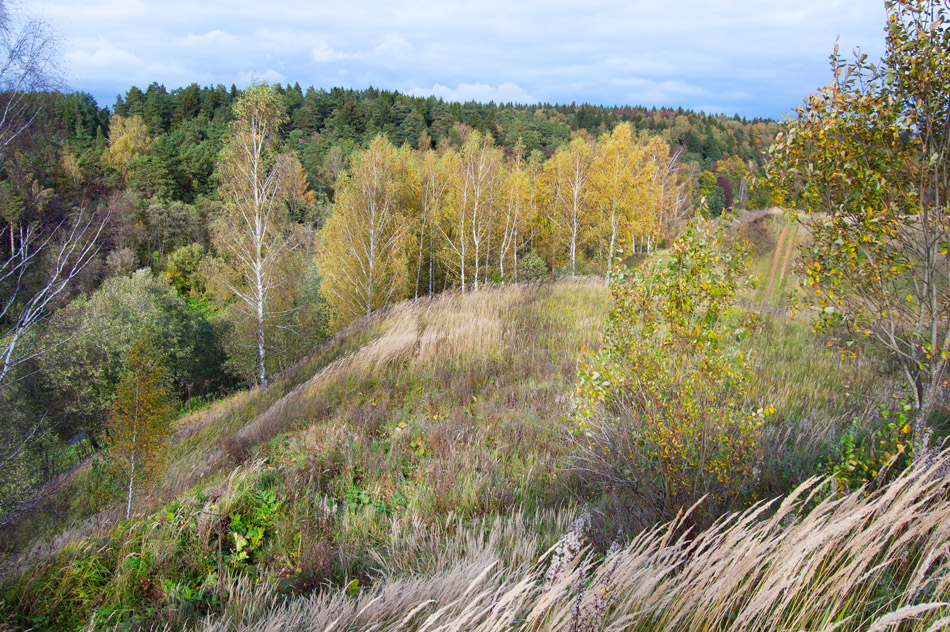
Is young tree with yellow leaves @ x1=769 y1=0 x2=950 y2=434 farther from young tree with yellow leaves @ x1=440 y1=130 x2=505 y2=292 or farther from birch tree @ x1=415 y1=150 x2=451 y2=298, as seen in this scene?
birch tree @ x1=415 y1=150 x2=451 y2=298

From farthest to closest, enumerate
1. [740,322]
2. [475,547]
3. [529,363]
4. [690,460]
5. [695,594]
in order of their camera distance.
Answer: [529,363], [740,322], [690,460], [475,547], [695,594]

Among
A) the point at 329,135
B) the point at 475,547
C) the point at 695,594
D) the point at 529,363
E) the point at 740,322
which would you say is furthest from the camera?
the point at 329,135

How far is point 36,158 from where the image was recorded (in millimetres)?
8258

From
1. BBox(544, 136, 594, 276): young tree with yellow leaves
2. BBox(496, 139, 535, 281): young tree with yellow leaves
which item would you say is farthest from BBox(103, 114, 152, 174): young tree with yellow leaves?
BBox(544, 136, 594, 276): young tree with yellow leaves

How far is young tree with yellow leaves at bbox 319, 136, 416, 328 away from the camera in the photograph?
2108 centimetres

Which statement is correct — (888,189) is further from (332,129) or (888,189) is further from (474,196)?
(332,129)

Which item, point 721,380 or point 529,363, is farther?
point 529,363

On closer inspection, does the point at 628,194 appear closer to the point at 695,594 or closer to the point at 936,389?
the point at 936,389

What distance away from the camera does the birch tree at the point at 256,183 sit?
15.0 meters

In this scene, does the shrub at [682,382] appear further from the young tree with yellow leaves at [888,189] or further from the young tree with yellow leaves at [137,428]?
the young tree with yellow leaves at [137,428]

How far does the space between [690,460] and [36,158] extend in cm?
1117

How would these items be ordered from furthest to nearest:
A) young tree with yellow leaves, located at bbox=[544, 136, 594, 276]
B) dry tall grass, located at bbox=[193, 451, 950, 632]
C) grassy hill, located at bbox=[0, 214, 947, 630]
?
young tree with yellow leaves, located at bbox=[544, 136, 594, 276]
grassy hill, located at bbox=[0, 214, 947, 630]
dry tall grass, located at bbox=[193, 451, 950, 632]

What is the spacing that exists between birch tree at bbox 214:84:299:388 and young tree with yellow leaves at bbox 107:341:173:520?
8.35 metres

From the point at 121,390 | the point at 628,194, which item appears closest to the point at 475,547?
the point at 121,390
